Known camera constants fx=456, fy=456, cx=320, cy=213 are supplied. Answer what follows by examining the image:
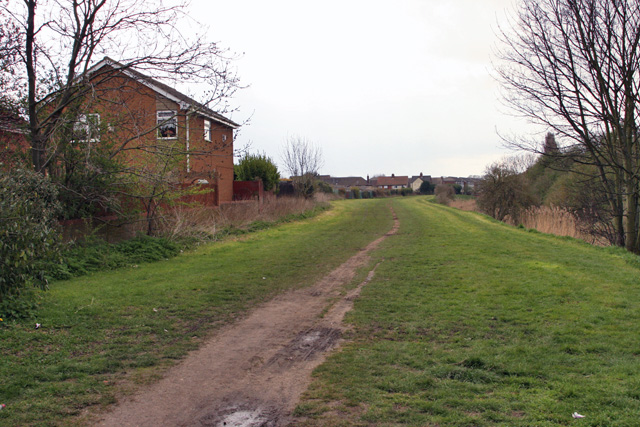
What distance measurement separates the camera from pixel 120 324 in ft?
20.1

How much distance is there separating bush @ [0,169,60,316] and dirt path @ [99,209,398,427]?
8.57 ft

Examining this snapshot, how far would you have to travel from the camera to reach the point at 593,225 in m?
20.0

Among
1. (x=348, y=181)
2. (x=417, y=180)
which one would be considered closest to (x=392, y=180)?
(x=417, y=180)

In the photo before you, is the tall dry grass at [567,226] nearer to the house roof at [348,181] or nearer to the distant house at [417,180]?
the distant house at [417,180]

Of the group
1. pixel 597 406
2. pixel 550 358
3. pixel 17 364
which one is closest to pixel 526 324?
pixel 550 358

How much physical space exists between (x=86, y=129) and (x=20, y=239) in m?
5.67

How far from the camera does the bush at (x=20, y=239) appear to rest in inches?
219

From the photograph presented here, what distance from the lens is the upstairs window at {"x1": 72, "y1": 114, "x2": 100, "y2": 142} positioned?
33.1 feet

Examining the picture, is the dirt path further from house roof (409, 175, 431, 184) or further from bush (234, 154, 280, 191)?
house roof (409, 175, 431, 184)

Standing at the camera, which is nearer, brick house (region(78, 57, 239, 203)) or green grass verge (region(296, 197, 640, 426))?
green grass verge (region(296, 197, 640, 426))

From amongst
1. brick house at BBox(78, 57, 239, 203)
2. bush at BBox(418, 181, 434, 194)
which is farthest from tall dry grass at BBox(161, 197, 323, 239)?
bush at BBox(418, 181, 434, 194)

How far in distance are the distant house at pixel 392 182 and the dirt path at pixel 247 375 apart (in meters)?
134

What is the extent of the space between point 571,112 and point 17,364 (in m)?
15.4

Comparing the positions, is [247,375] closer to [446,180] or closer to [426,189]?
[426,189]
